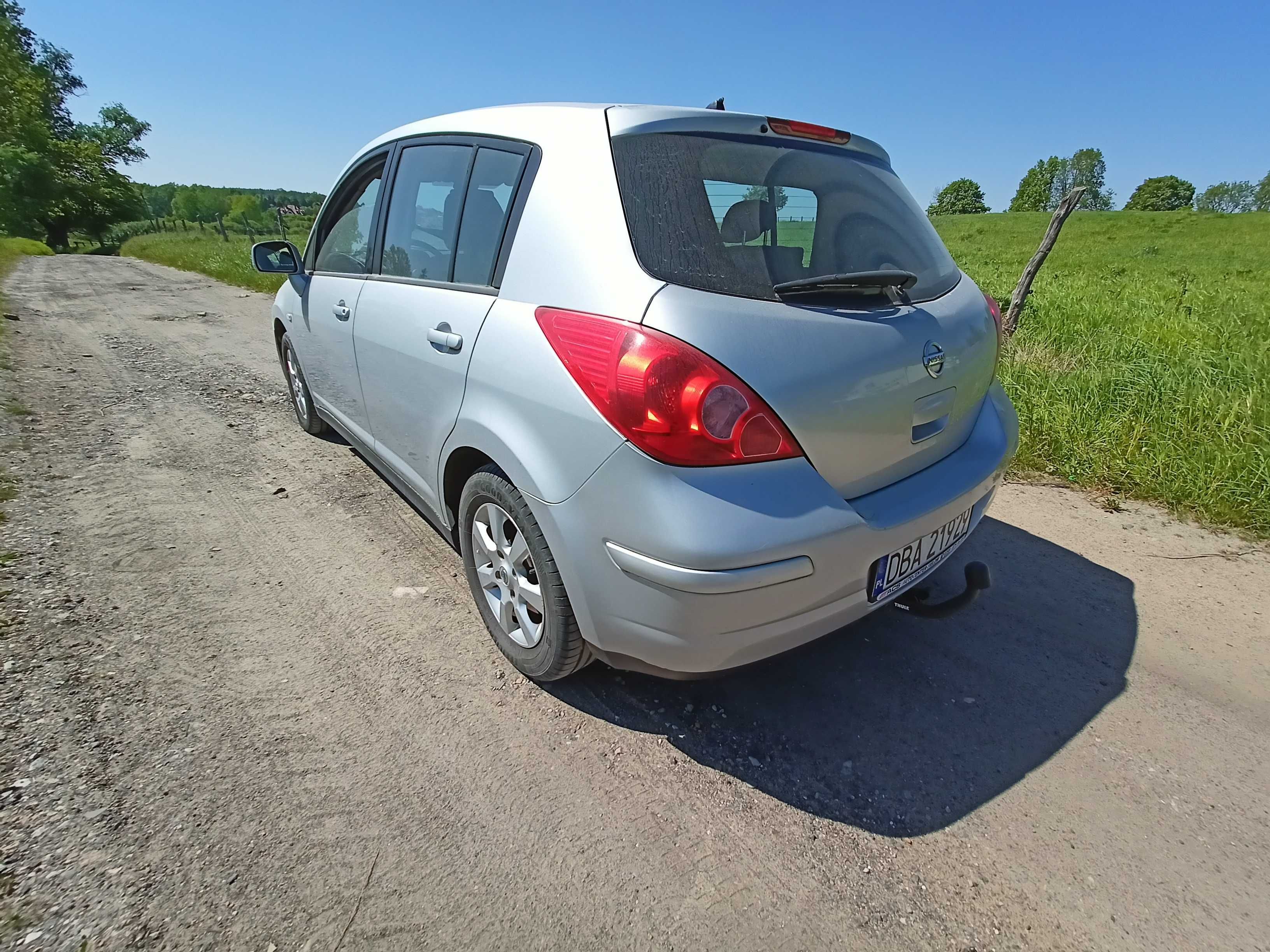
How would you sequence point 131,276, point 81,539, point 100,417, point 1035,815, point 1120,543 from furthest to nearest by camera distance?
point 131,276
point 100,417
point 1120,543
point 81,539
point 1035,815

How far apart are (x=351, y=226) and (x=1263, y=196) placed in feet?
467

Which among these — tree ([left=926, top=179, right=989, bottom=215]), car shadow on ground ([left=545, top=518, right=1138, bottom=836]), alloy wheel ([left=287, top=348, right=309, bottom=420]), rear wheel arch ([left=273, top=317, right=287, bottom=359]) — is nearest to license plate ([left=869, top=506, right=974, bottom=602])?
car shadow on ground ([left=545, top=518, right=1138, bottom=836])

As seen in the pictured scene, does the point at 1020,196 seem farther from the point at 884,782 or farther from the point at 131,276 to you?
the point at 884,782

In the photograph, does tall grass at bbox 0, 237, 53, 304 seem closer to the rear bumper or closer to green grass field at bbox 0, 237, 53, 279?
green grass field at bbox 0, 237, 53, 279

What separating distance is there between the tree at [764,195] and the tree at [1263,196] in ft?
442

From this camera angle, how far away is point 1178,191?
81812mm

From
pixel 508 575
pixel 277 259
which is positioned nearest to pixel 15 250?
pixel 277 259

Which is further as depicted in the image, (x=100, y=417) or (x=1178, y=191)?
(x=1178, y=191)

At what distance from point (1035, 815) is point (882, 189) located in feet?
6.77

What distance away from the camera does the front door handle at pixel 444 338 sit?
227 cm

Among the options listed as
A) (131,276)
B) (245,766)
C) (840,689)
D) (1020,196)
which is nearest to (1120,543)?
(840,689)

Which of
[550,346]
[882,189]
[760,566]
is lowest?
[760,566]

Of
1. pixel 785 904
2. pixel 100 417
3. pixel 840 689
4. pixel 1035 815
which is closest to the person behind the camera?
pixel 785 904

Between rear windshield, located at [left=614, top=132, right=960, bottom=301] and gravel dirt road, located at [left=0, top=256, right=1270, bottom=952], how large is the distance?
4.51 ft
